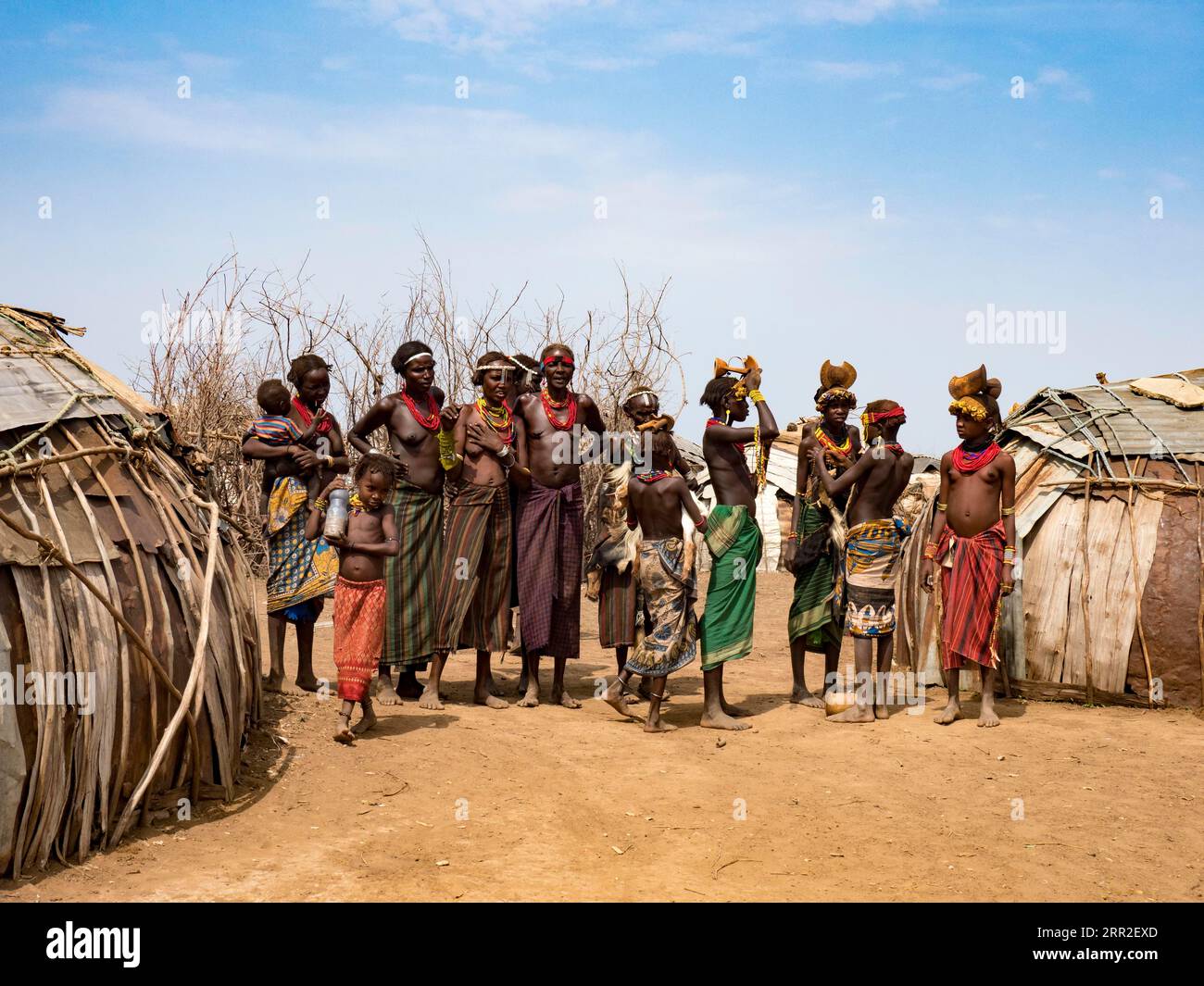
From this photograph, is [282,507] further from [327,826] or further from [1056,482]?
[1056,482]

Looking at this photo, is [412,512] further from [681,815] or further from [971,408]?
[971,408]

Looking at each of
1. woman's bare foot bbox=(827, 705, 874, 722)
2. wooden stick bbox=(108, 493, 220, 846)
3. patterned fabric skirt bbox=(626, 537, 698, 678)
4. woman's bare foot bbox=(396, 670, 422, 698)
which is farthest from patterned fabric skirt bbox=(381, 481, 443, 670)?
woman's bare foot bbox=(827, 705, 874, 722)

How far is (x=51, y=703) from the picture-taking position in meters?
4.08

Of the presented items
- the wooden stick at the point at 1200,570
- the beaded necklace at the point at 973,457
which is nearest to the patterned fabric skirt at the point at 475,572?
the beaded necklace at the point at 973,457

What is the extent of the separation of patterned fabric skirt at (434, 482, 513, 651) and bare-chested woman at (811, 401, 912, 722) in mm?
1901

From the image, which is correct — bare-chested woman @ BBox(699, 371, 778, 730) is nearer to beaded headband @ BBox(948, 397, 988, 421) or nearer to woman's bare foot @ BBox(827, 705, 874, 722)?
woman's bare foot @ BBox(827, 705, 874, 722)

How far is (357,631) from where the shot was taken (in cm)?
557

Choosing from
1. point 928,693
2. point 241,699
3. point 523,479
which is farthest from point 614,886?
point 928,693

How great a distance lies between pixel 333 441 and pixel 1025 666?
446 centimetres

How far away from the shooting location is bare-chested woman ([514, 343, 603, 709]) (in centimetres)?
681

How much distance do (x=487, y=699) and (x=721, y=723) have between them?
137 centimetres

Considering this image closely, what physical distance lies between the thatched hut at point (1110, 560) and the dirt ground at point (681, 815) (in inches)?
14.4

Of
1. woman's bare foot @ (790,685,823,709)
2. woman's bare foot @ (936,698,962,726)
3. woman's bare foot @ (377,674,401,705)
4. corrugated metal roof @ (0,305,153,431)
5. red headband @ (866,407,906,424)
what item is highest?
corrugated metal roof @ (0,305,153,431)

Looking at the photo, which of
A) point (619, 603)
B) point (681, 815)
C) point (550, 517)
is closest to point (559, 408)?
point (550, 517)
